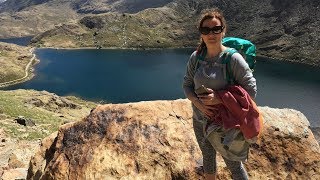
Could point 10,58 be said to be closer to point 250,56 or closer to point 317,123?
point 317,123

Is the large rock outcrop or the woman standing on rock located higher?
the woman standing on rock

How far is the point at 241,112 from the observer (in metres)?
7.12

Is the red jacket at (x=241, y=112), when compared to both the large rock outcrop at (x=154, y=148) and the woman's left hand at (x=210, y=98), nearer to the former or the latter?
the woman's left hand at (x=210, y=98)

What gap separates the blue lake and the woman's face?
93937 mm

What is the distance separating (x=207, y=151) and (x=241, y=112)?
1.66 meters

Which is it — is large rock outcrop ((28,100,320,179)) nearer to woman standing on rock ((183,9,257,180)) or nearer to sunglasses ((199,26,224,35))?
woman standing on rock ((183,9,257,180))

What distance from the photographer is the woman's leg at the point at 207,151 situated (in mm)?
8302

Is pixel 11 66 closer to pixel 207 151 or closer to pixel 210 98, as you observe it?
pixel 207 151

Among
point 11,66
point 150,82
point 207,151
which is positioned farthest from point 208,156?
point 11,66

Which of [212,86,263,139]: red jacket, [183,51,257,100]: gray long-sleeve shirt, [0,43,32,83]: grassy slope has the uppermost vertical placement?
[183,51,257,100]: gray long-sleeve shirt

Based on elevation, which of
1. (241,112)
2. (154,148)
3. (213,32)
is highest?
(213,32)

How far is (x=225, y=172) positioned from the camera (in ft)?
36.7

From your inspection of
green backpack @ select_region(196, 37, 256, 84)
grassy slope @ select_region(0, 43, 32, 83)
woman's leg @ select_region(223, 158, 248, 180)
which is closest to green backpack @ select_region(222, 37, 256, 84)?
green backpack @ select_region(196, 37, 256, 84)

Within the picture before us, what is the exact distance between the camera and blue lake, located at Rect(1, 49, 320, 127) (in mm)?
119188
